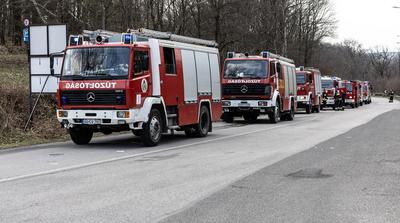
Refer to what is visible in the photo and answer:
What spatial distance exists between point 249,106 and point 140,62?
1139 centimetres

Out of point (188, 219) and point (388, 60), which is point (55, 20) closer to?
point (188, 219)

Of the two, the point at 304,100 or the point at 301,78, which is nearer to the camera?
the point at 304,100

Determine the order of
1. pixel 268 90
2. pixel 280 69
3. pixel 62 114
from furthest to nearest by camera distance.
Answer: pixel 280 69 → pixel 268 90 → pixel 62 114

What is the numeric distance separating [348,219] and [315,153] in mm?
6449

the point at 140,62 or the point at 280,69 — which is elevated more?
the point at 280,69

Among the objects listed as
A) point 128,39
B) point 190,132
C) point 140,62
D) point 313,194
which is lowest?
point 313,194

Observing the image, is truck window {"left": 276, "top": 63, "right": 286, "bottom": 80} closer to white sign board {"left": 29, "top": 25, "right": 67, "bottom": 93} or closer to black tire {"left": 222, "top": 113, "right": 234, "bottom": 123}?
black tire {"left": 222, "top": 113, "right": 234, "bottom": 123}

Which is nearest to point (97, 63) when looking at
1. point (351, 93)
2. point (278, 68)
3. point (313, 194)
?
point (313, 194)

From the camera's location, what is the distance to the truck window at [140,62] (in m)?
13.8

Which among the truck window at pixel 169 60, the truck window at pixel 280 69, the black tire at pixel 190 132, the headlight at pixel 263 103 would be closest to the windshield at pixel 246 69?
the headlight at pixel 263 103

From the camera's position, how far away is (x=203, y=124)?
17.8m

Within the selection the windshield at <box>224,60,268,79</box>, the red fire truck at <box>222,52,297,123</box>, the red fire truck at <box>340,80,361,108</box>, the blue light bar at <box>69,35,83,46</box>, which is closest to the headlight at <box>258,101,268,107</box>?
the red fire truck at <box>222,52,297,123</box>

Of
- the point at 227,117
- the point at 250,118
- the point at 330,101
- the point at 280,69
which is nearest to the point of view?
the point at 227,117

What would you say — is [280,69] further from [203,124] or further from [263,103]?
[203,124]
